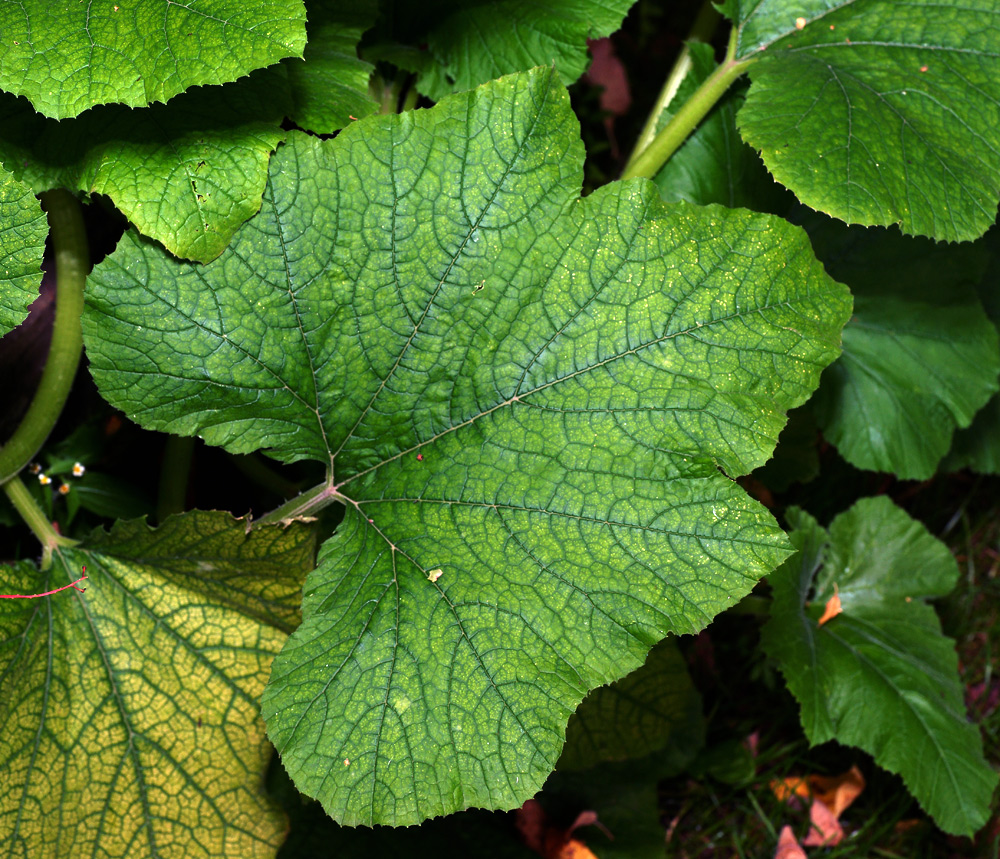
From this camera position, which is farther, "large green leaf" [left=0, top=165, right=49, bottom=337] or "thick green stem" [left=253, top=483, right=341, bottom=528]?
"thick green stem" [left=253, top=483, right=341, bottom=528]

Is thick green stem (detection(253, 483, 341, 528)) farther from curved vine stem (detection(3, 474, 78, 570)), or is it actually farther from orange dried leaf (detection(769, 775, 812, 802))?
orange dried leaf (detection(769, 775, 812, 802))

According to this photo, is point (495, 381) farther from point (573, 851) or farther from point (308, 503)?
point (573, 851)

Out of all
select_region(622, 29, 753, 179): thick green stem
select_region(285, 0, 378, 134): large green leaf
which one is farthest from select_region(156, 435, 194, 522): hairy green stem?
select_region(622, 29, 753, 179): thick green stem

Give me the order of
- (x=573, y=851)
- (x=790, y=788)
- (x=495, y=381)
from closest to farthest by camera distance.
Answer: (x=495, y=381)
(x=573, y=851)
(x=790, y=788)

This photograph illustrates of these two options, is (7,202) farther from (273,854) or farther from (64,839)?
(273,854)

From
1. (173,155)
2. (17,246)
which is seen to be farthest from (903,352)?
(17,246)

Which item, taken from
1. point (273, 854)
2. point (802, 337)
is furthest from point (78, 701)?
point (802, 337)
